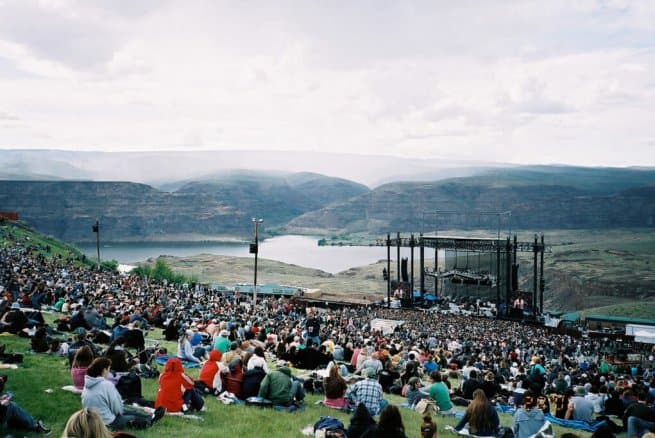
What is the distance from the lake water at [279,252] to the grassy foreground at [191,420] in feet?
346

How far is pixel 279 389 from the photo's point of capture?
939 cm

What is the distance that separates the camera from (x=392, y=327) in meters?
31.8

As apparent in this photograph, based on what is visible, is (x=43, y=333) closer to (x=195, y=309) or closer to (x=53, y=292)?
(x=53, y=292)

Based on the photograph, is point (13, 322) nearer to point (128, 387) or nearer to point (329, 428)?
point (128, 387)

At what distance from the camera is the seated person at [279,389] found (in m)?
9.37

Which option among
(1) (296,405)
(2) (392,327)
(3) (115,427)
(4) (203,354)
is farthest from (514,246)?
(3) (115,427)

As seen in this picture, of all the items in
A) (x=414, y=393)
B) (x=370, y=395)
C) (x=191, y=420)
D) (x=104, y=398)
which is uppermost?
(x=104, y=398)

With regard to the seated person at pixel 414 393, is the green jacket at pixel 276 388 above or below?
above

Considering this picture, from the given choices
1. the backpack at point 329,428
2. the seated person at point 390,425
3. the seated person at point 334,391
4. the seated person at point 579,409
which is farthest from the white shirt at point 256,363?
the seated person at point 579,409

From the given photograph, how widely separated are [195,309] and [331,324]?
693cm

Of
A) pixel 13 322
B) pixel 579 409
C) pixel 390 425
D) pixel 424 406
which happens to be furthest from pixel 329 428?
pixel 13 322

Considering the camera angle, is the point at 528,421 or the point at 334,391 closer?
the point at 528,421

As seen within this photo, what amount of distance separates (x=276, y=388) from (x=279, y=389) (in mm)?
53

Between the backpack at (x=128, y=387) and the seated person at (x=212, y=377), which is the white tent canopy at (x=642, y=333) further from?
the backpack at (x=128, y=387)
